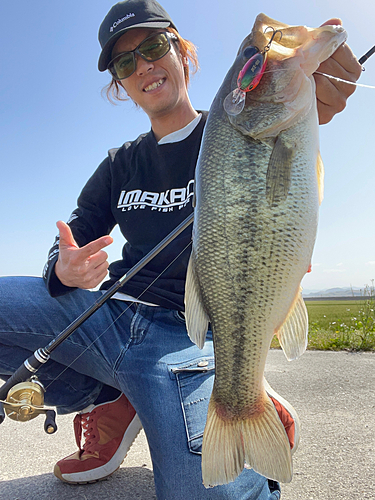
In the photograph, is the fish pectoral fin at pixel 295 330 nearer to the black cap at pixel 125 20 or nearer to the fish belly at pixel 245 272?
the fish belly at pixel 245 272

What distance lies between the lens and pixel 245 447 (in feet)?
4.42

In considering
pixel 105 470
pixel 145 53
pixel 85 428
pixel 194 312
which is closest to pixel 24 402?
pixel 85 428

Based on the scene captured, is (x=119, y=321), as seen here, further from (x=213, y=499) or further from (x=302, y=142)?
(x=302, y=142)

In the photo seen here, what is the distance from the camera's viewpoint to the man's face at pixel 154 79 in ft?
8.18

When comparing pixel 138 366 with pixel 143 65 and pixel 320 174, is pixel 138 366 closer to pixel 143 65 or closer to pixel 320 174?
pixel 320 174

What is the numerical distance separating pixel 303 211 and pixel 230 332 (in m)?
0.53

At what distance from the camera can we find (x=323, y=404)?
2811mm

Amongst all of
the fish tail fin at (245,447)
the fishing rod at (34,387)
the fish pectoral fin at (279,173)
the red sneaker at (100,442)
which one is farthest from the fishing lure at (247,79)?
the red sneaker at (100,442)

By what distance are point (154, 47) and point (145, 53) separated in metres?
0.07

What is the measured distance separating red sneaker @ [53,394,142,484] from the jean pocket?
0.60 metres

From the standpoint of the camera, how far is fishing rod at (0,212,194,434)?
1.86 meters

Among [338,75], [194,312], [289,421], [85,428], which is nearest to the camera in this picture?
[194,312]

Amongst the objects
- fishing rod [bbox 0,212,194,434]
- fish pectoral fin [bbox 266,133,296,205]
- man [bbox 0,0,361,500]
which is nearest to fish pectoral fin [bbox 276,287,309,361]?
fish pectoral fin [bbox 266,133,296,205]

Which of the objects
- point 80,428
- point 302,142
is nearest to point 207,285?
point 302,142
